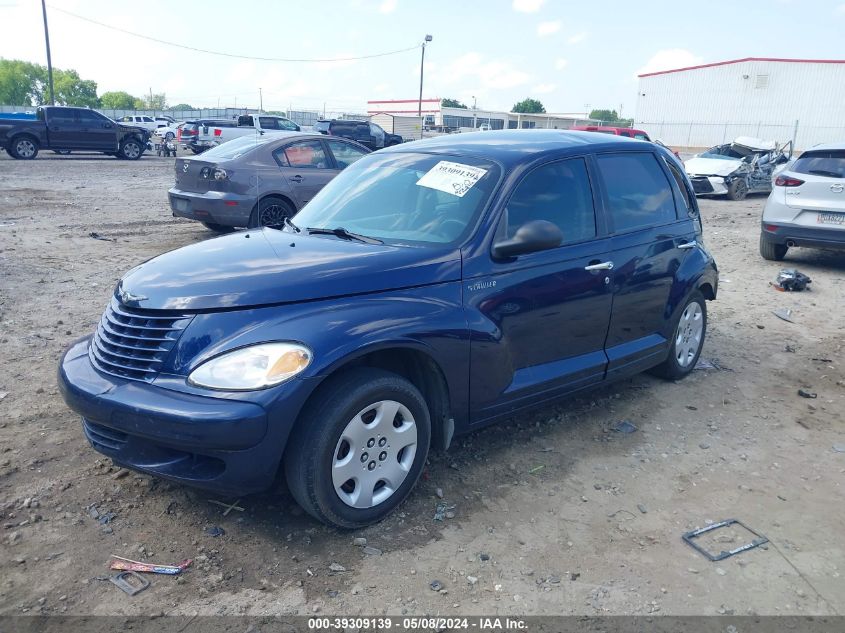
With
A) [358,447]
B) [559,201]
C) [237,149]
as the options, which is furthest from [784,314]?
[237,149]

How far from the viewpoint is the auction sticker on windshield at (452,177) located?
402cm

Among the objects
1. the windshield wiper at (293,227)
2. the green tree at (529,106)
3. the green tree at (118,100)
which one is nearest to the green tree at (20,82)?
the green tree at (118,100)

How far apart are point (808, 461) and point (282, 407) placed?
331 centimetres

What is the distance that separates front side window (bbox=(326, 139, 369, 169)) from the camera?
10.5 meters

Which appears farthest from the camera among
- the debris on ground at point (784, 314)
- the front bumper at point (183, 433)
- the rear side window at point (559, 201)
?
the debris on ground at point (784, 314)

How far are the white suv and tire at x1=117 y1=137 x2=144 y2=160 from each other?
2525 centimetres

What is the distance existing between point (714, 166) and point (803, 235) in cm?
1056

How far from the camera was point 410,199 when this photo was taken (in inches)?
164

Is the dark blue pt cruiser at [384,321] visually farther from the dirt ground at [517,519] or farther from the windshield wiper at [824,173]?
the windshield wiper at [824,173]

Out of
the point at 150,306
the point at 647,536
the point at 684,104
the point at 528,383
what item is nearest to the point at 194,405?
the point at 150,306

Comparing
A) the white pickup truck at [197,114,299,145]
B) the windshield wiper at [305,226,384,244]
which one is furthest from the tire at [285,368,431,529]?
the white pickup truck at [197,114,299,145]

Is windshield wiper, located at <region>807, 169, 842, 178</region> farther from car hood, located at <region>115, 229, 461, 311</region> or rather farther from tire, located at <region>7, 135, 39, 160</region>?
tire, located at <region>7, 135, 39, 160</region>

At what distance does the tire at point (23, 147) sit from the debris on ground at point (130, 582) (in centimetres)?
2604

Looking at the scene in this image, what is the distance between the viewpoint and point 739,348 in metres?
6.40
